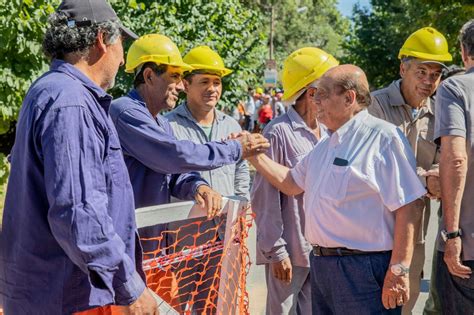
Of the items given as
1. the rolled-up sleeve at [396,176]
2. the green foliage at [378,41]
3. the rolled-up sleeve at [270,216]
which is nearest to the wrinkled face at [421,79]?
the rolled-up sleeve at [270,216]

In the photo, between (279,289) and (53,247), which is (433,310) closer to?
(279,289)

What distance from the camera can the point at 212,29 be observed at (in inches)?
500

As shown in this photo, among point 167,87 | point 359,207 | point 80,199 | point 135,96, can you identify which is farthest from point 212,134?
point 80,199

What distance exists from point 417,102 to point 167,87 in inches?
63.5

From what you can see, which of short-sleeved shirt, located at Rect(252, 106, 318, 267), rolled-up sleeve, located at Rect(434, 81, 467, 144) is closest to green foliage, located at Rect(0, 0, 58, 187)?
short-sleeved shirt, located at Rect(252, 106, 318, 267)

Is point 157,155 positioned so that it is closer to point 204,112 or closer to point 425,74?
point 204,112

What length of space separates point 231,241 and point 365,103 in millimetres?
934

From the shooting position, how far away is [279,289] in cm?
429

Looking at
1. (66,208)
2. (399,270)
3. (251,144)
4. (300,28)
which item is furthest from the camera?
(300,28)

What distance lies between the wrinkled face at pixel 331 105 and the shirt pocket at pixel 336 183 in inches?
9.3

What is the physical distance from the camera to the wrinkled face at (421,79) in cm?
448

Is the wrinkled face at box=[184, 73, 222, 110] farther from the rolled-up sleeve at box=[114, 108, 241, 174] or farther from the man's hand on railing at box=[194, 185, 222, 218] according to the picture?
the man's hand on railing at box=[194, 185, 222, 218]

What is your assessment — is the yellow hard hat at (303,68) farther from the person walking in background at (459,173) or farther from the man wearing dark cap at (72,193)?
the man wearing dark cap at (72,193)

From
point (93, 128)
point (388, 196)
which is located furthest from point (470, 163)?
point (93, 128)
